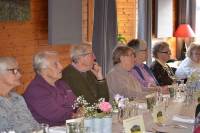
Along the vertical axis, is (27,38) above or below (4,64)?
above

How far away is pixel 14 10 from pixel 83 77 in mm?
1499

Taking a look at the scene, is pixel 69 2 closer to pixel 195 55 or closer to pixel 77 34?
pixel 77 34

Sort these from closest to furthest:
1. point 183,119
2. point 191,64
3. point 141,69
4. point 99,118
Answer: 1. point 99,118
2. point 183,119
3. point 141,69
4. point 191,64

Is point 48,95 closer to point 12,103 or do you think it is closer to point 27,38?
point 12,103

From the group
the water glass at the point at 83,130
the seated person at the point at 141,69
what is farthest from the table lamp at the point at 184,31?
the water glass at the point at 83,130

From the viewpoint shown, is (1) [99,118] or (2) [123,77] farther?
(2) [123,77]

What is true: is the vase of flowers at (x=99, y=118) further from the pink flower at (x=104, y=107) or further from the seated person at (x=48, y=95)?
the seated person at (x=48, y=95)

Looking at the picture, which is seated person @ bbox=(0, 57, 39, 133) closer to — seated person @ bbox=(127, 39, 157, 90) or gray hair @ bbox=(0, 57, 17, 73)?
gray hair @ bbox=(0, 57, 17, 73)

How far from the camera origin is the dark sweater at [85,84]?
12.1 feet

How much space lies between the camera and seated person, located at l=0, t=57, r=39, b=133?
2.79m

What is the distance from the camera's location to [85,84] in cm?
376

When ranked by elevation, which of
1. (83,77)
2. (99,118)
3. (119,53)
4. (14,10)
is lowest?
(99,118)

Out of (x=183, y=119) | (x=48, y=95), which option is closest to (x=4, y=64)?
(x=48, y=95)

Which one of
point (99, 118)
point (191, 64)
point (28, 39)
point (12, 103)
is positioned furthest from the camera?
point (191, 64)
